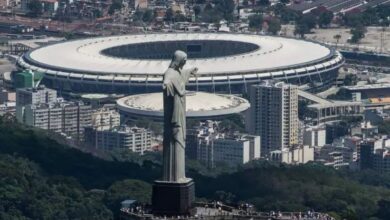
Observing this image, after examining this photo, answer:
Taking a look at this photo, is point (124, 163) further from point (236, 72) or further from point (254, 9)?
point (254, 9)

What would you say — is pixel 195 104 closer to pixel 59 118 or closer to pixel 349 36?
pixel 59 118

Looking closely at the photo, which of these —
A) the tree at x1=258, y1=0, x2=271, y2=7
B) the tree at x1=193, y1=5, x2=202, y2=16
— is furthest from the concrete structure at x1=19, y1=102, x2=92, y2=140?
the tree at x1=258, y1=0, x2=271, y2=7

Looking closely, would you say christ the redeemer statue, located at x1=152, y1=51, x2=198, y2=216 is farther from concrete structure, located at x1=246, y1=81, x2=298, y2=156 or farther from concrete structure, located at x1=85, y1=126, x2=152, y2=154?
concrete structure, located at x1=246, y1=81, x2=298, y2=156

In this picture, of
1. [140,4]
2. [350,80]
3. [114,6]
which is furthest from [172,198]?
[140,4]

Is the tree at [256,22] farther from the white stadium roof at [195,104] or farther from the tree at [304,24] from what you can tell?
the white stadium roof at [195,104]

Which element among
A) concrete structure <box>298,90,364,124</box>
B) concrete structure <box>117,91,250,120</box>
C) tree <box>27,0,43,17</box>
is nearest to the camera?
concrete structure <box>117,91,250,120</box>

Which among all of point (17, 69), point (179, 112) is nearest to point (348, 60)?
point (17, 69)
